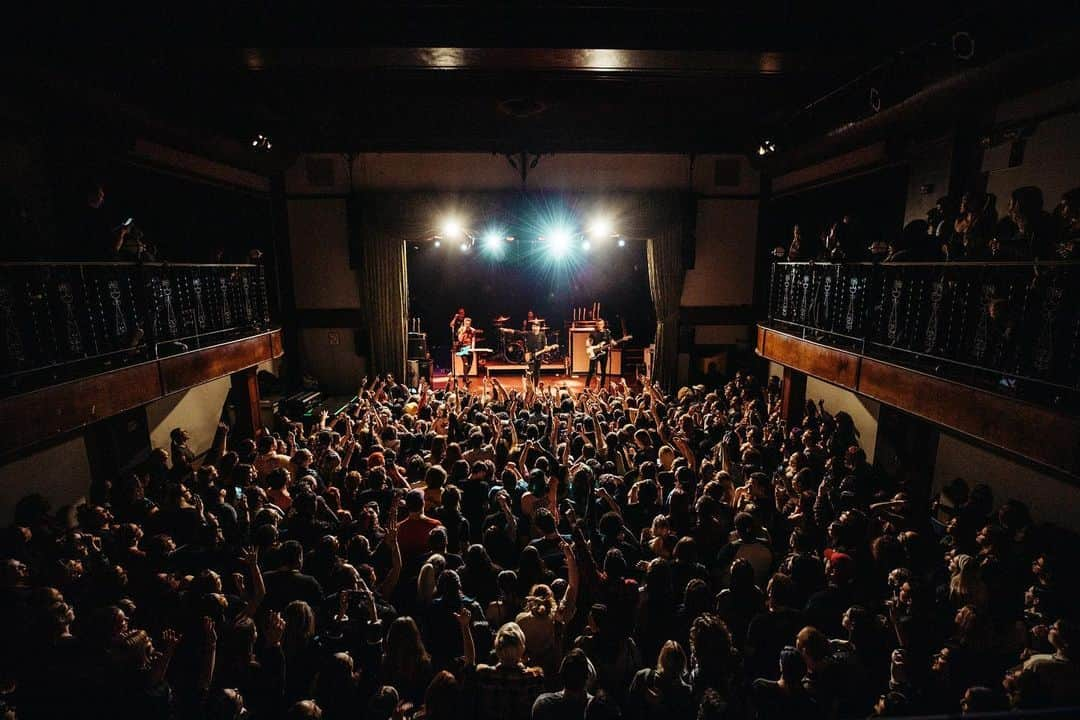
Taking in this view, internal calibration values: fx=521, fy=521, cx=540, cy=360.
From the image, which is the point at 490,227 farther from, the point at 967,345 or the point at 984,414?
the point at 984,414

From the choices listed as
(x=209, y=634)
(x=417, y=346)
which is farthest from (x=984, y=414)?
(x=417, y=346)

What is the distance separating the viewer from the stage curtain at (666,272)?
1060 cm

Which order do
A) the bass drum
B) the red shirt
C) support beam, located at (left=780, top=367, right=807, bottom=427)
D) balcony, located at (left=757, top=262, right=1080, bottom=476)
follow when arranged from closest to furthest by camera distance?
balcony, located at (left=757, top=262, right=1080, bottom=476), the red shirt, support beam, located at (left=780, top=367, right=807, bottom=427), the bass drum

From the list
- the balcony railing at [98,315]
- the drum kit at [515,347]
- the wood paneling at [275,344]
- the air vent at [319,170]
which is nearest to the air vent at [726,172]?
the drum kit at [515,347]

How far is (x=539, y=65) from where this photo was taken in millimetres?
5801

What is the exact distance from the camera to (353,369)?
11.0m

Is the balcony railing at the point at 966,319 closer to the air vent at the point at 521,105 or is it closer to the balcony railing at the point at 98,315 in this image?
the air vent at the point at 521,105

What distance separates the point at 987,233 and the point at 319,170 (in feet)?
34.2

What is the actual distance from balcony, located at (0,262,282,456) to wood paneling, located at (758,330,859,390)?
23.3 feet

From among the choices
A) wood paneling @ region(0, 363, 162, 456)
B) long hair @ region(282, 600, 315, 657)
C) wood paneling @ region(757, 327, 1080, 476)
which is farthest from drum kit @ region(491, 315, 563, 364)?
long hair @ region(282, 600, 315, 657)

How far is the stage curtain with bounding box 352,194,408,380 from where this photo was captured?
10461mm

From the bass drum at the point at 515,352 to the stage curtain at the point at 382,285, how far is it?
11.0ft

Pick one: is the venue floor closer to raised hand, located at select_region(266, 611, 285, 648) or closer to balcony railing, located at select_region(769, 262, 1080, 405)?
balcony railing, located at select_region(769, 262, 1080, 405)

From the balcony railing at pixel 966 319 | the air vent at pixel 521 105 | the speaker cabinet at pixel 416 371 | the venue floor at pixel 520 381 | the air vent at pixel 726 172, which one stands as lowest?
the venue floor at pixel 520 381
